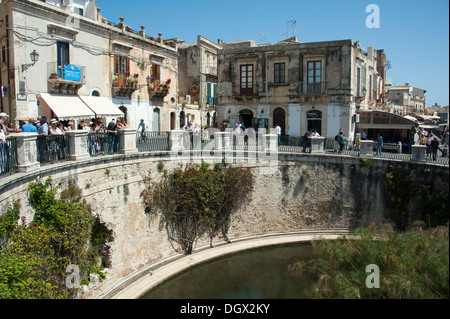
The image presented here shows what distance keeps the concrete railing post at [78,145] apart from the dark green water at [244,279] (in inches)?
209

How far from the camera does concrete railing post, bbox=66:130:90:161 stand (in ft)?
38.8

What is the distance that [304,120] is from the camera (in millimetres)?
22391

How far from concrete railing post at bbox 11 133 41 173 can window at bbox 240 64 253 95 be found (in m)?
15.6

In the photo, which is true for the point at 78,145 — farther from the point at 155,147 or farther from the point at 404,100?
the point at 404,100

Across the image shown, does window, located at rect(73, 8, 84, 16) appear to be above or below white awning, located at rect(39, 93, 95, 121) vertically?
above

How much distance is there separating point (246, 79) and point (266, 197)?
9.23 meters

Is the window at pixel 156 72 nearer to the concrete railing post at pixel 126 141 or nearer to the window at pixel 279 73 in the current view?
the window at pixel 279 73

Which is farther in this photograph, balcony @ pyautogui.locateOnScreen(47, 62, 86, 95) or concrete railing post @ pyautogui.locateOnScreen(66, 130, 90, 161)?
balcony @ pyautogui.locateOnScreen(47, 62, 86, 95)

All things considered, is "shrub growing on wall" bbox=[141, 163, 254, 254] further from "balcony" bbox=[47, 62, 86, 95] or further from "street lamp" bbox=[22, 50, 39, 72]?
"street lamp" bbox=[22, 50, 39, 72]

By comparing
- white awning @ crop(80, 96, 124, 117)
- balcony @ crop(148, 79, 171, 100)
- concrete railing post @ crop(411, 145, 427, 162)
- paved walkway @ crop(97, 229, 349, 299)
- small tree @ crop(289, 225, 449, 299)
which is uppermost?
balcony @ crop(148, 79, 171, 100)

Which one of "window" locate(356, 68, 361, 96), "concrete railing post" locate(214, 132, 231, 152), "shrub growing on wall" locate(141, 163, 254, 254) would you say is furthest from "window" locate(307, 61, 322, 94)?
"shrub growing on wall" locate(141, 163, 254, 254)

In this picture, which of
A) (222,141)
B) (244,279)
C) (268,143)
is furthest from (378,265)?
(222,141)
